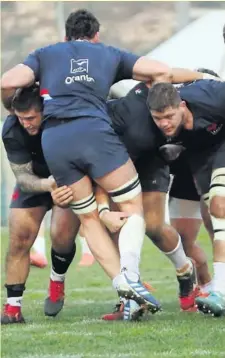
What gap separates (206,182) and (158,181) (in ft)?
1.12

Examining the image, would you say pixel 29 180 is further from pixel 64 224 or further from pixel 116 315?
pixel 116 315

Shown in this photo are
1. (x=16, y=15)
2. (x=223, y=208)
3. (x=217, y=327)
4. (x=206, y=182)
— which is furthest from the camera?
(x=16, y=15)

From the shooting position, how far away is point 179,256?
8.21 metres

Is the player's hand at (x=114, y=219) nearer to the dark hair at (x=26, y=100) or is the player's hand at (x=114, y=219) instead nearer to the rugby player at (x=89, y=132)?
the rugby player at (x=89, y=132)

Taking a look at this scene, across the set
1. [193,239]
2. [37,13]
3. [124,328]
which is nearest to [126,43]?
[37,13]

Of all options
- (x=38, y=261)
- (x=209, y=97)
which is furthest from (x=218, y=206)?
(x=38, y=261)

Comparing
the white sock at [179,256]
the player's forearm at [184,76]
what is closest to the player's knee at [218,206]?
the white sock at [179,256]

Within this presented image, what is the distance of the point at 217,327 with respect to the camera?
6.82 m

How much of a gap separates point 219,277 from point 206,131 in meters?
0.95

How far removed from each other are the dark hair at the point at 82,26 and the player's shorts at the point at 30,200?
1.09m

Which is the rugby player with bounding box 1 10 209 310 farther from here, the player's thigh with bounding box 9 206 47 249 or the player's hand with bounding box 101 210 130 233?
the player's thigh with bounding box 9 206 47 249

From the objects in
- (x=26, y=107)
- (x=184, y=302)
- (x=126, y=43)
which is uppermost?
(x=26, y=107)

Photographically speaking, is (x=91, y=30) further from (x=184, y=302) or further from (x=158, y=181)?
(x=184, y=302)

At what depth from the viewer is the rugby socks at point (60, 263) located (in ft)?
26.7
